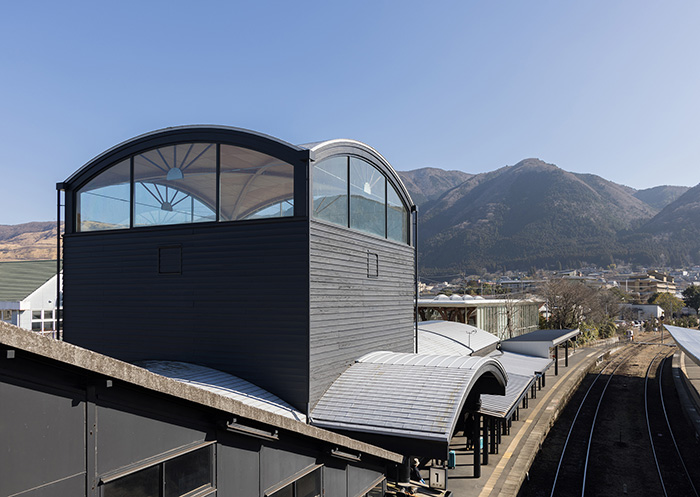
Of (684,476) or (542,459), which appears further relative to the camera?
(542,459)

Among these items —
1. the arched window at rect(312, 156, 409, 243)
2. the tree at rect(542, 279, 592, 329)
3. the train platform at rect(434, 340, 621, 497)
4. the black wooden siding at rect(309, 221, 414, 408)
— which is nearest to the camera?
the black wooden siding at rect(309, 221, 414, 408)

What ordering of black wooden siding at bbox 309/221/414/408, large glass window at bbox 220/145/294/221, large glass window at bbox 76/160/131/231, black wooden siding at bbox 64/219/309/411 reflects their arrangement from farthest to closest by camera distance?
large glass window at bbox 76/160/131/231
large glass window at bbox 220/145/294/221
black wooden siding at bbox 309/221/414/408
black wooden siding at bbox 64/219/309/411

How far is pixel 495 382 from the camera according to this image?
15188mm

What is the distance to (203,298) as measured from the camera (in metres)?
12.8

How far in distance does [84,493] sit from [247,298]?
8186mm

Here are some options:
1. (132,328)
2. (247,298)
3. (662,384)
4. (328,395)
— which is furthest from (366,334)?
(662,384)

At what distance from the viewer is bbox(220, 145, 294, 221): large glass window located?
1273cm

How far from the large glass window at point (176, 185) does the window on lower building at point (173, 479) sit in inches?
314

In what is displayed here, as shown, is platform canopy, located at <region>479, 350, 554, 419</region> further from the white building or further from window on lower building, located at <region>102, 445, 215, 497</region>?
the white building

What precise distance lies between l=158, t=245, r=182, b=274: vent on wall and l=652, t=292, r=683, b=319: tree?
374ft

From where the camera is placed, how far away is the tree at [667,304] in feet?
344

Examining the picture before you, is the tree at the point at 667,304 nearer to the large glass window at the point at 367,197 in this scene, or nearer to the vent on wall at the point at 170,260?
the large glass window at the point at 367,197

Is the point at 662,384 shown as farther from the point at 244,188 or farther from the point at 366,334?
the point at 244,188

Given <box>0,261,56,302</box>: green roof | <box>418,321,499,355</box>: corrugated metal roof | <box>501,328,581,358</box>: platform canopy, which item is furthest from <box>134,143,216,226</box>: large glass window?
<box>501,328,581,358</box>: platform canopy
